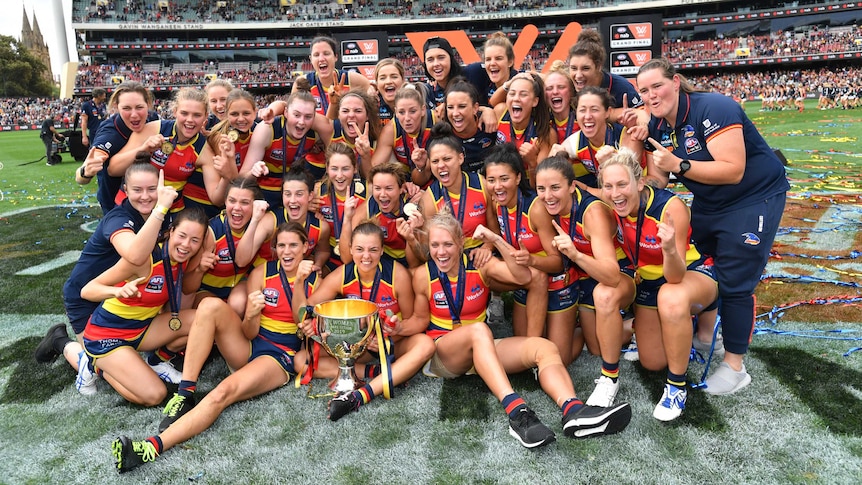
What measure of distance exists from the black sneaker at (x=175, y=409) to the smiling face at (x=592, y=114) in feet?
10.0

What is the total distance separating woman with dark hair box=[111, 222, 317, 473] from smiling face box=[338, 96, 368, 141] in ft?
3.73

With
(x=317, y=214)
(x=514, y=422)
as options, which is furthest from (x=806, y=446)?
(x=317, y=214)

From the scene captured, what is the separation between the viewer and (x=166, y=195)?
3.36m

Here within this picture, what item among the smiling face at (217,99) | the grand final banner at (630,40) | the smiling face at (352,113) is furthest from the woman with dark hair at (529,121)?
the grand final banner at (630,40)

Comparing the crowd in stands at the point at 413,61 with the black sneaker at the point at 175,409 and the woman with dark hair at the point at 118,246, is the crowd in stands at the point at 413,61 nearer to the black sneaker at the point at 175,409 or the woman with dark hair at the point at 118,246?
the woman with dark hair at the point at 118,246

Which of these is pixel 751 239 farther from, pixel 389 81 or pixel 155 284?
pixel 155 284

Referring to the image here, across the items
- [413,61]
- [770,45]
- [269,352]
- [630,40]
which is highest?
[413,61]

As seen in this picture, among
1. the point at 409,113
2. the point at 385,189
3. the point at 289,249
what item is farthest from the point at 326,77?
the point at 289,249

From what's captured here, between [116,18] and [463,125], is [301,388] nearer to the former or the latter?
[463,125]

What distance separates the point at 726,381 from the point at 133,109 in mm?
4564

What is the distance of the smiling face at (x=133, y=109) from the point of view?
4.28 metres

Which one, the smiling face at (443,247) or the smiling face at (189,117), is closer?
→ the smiling face at (443,247)

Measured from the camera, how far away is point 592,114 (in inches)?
147

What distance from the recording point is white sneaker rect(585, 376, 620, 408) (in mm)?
3209
